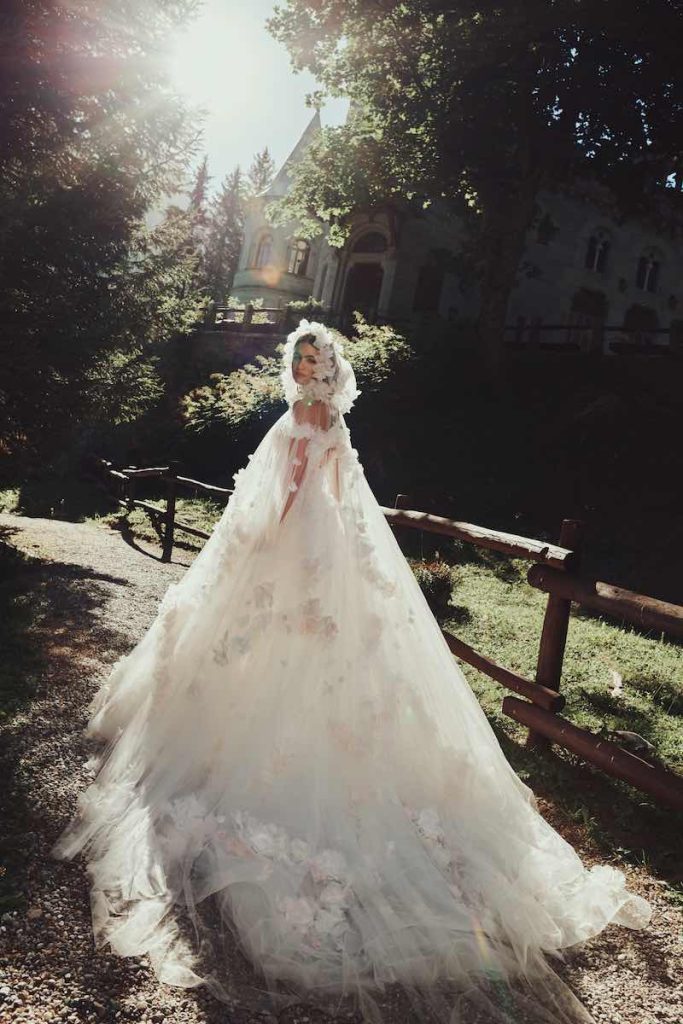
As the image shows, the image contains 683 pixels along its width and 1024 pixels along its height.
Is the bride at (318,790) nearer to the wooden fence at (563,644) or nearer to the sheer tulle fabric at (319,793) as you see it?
the sheer tulle fabric at (319,793)

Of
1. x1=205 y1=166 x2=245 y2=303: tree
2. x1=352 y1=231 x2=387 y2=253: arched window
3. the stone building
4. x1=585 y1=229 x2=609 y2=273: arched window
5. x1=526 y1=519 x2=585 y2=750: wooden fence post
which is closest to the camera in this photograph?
x1=526 y1=519 x2=585 y2=750: wooden fence post

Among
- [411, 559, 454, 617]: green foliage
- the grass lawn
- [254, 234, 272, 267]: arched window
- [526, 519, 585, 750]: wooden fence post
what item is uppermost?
[254, 234, 272, 267]: arched window

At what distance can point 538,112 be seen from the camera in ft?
54.4

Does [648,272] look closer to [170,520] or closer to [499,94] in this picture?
[499,94]

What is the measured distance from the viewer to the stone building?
2753 cm

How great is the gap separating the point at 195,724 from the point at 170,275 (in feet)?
26.5

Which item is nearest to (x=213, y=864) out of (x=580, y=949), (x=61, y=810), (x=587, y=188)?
(x=61, y=810)

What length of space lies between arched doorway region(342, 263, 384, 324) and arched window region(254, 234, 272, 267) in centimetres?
871

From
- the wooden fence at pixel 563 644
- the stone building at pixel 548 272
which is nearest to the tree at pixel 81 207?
the wooden fence at pixel 563 644

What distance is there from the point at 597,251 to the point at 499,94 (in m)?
15.3

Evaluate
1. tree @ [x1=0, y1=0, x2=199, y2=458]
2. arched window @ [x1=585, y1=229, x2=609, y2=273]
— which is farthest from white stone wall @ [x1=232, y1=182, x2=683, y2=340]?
tree @ [x1=0, y1=0, x2=199, y2=458]

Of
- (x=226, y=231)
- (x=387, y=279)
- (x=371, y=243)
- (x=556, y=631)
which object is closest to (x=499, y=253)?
(x=387, y=279)

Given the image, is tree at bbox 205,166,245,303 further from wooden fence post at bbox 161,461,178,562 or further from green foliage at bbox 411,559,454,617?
green foliage at bbox 411,559,454,617

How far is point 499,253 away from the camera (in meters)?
18.0
